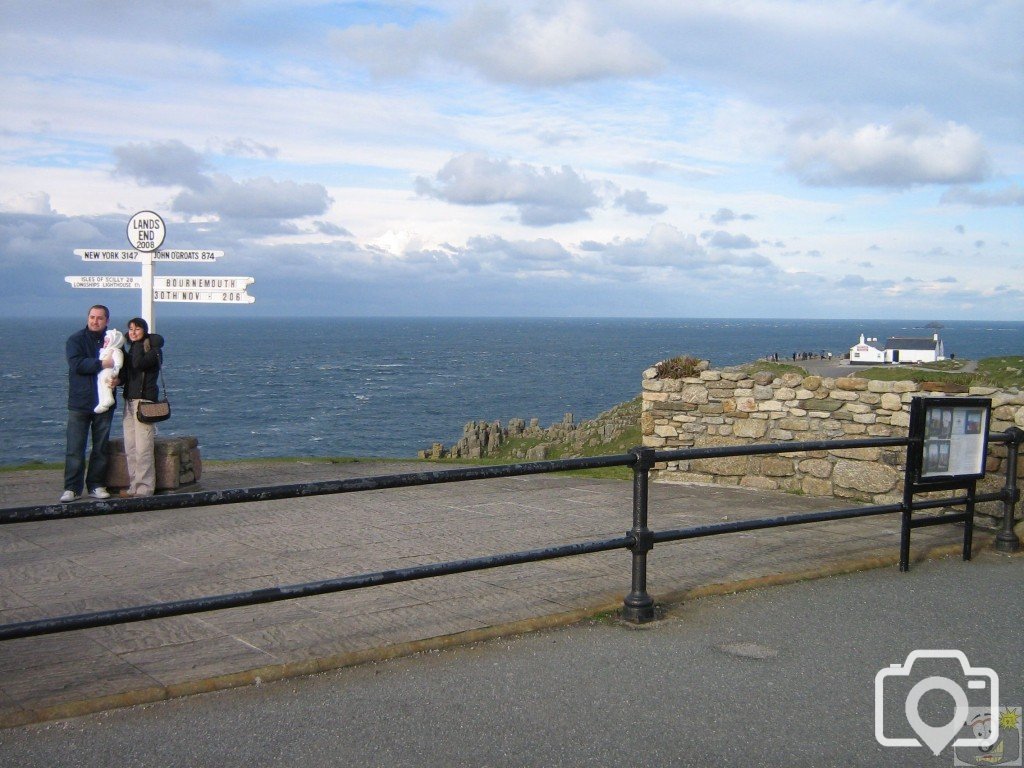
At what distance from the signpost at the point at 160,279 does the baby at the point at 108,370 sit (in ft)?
4.08

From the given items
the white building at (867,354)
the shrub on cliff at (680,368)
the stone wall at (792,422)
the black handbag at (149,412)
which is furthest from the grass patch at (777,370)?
the white building at (867,354)

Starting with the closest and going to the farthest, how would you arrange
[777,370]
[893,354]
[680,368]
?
[680,368] → [777,370] → [893,354]

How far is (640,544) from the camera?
5.50 metres

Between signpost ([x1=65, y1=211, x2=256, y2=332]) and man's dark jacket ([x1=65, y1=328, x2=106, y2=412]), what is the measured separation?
134 cm

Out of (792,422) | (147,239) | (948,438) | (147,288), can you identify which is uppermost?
(147,239)

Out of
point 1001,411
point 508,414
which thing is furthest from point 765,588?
point 508,414

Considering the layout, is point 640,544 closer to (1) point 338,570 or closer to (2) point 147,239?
(1) point 338,570

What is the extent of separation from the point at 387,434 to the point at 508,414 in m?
9.83

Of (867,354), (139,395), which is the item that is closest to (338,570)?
(139,395)

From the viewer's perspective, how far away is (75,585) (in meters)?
6.58

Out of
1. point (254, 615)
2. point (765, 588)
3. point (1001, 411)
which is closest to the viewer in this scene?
point (254, 615)

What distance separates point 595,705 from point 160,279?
8.98m

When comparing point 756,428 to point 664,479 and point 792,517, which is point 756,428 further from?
point 792,517

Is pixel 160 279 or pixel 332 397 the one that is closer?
pixel 160 279
